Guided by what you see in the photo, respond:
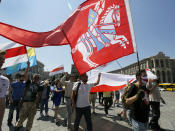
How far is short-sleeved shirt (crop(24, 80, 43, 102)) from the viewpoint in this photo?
3.53 m

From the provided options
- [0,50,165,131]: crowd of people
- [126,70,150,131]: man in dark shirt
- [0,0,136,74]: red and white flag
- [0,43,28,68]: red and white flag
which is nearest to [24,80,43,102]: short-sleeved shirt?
[0,50,165,131]: crowd of people

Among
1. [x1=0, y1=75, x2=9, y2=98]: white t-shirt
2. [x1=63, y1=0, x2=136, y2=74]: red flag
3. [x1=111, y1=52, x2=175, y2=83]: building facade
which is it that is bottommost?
[x1=0, y1=75, x2=9, y2=98]: white t-shirt

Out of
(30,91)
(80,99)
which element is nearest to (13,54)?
(30,91)

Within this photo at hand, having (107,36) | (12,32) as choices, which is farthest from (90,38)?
(12,32)

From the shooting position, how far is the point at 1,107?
253 cm

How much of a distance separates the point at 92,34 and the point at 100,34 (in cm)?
20

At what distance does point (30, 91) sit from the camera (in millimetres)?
3592

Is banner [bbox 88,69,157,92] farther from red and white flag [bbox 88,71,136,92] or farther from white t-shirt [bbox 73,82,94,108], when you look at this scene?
white t-shirt [bbox 73,82,94,108]

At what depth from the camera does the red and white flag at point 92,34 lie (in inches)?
93.9

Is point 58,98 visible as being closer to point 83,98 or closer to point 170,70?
point 83,98

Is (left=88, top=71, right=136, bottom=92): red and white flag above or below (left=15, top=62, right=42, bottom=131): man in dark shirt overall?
above

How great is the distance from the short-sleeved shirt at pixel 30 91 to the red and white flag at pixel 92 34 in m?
1.42

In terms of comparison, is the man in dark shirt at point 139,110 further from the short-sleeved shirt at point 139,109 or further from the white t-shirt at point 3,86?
the white t-shirt at point 3,86

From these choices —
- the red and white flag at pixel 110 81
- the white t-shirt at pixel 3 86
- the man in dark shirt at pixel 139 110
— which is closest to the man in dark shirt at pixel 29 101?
the white t-shirt at pixel 3 86
